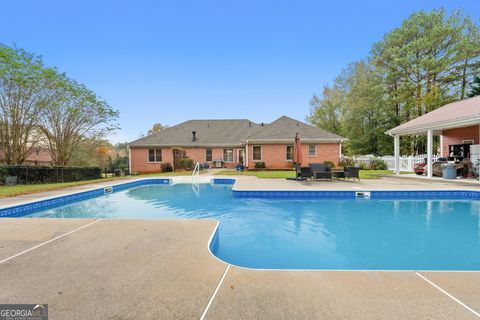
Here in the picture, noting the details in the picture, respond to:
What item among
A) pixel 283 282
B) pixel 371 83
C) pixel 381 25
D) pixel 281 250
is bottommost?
pixel 281 250

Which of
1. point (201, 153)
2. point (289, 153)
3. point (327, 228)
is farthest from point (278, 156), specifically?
point (327, 228)

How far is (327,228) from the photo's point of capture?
6105 millimetres

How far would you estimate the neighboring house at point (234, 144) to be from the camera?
70.5 ft

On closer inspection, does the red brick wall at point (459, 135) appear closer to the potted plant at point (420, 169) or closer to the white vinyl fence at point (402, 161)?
the potted plant at point (420, 169)

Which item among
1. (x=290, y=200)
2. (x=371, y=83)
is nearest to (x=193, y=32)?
(x=290, y=200)

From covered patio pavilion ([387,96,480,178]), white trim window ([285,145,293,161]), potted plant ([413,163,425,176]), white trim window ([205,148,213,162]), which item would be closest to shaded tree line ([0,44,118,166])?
white trim window ([205,148,213,162])

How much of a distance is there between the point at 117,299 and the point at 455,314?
3277mm

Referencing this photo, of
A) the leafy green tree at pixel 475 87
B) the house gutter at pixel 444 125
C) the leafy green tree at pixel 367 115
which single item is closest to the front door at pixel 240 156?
the house gutter at pixel 444 125

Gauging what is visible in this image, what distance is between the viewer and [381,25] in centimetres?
2711

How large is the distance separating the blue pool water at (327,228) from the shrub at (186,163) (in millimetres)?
12651

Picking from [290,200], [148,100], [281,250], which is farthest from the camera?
[148,100]

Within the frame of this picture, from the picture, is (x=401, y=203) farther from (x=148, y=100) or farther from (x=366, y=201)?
(x=148, y=100)

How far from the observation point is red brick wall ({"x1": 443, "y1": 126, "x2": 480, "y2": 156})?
1411 centimetres

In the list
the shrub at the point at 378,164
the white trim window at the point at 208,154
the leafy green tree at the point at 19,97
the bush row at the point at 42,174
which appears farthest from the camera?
the white trim window at the point at 208,154
